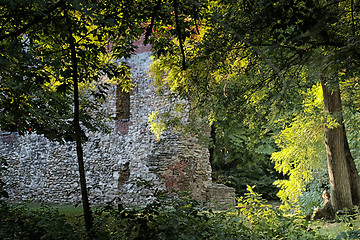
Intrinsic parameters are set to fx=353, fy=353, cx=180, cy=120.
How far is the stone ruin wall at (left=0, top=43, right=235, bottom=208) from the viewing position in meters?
10.8

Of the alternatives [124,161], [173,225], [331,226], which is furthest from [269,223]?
[124,161]

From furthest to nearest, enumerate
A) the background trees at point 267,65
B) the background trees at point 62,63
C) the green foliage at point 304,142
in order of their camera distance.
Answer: the green foliage at point 304,142
the background trees at point 62,63
the background trees at point 267,65

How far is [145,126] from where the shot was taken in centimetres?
1172

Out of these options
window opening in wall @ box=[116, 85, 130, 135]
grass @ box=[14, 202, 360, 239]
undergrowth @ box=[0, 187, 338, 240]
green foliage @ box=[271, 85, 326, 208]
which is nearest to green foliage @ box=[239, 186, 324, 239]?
undergrowth @ box=[0, 187, 338, 240]

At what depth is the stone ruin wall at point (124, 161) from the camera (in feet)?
35.6

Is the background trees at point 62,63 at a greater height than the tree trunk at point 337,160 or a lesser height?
greater

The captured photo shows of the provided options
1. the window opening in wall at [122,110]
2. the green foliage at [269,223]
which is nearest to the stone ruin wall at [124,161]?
the window opening in wall at [122,110]

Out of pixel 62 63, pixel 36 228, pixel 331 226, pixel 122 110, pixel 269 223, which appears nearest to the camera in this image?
pixel 62 63

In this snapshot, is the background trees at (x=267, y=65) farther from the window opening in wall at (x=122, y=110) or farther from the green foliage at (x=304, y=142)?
the window opening in wall at (x=122, y=110)

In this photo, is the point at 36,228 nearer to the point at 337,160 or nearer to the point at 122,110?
the point at 337,160

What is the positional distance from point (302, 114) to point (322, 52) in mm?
4077

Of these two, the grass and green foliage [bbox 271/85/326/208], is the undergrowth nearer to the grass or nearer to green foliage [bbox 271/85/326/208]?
the grass

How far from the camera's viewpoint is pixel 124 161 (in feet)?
39.0

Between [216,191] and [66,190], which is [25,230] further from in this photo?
[66,190]
